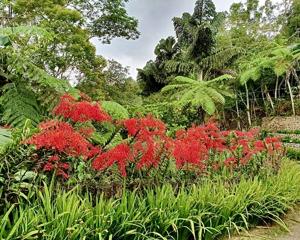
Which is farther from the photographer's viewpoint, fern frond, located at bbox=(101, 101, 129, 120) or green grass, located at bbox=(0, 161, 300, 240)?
fern frond, located at bbox=(101, 101, 129, 120)

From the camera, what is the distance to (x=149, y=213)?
9.41 ft

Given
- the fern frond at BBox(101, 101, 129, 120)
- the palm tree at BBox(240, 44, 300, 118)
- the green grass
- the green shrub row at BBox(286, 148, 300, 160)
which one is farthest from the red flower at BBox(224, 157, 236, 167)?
the palm tree at BBox(240, 44, 300, 118)

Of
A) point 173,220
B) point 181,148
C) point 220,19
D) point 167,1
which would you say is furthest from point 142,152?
point 220,19

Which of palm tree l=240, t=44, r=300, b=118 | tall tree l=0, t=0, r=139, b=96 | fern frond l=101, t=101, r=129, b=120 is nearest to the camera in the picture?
fern frond l=101, t=101, r=129, b=120

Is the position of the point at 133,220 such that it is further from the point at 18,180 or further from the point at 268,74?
Answer: the point at 268,74

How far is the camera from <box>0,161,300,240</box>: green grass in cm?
235

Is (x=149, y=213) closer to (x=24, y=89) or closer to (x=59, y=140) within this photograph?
(x=59, y=140)

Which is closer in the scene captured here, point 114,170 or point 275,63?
point 114,170

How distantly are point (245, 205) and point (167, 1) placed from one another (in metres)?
9.24

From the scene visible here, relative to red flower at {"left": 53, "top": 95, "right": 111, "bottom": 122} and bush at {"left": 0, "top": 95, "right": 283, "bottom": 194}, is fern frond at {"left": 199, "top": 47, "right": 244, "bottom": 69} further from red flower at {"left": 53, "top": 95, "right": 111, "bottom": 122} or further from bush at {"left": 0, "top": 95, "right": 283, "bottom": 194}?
red flower at {"left": 53, "top": 95, "right": 111, "bottom": 122}

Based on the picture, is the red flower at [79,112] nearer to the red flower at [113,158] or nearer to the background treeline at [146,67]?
the red flower at [113,158]

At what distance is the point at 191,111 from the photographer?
1288 cm

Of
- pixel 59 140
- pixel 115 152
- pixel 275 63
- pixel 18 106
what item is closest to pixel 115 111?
pixel 18 106

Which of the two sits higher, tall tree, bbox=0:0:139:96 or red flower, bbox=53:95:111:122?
tall tree, bbox=0:0:139:96
